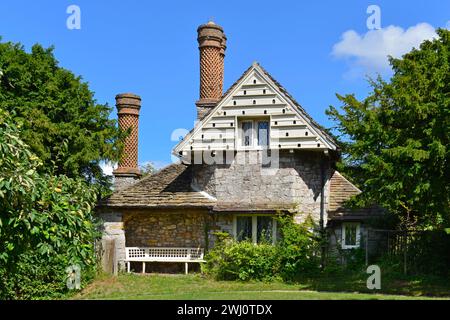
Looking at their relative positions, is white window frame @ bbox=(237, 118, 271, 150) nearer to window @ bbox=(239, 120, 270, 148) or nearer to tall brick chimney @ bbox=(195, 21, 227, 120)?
window @ bbox=(239, 120, 270, 148)

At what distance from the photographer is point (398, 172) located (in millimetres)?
17438

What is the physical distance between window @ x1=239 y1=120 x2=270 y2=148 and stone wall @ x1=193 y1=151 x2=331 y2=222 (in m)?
0.38

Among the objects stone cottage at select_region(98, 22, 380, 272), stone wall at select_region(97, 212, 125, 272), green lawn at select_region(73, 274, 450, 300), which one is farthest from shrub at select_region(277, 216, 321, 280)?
stone wall at select_region(97, 212, 125, 272)

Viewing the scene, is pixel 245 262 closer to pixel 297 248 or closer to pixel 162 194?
pixel 297 248

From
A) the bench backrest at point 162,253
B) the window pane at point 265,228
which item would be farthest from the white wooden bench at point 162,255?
the window pane at point 265,228

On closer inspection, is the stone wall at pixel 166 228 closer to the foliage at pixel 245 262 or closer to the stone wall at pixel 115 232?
the stone wall at pixel 115 232

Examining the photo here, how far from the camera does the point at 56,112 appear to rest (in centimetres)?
2333

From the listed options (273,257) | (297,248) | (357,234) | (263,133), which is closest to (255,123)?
(263,133)

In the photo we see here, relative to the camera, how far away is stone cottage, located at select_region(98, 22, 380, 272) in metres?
22.4

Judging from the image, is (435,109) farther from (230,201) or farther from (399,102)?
(230,201)

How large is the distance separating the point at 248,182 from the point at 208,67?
233 inches

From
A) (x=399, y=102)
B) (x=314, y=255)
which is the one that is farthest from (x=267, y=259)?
(x=399, y=102)

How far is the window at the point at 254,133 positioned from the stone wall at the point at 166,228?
10.3 ft

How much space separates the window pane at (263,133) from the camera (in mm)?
22891
